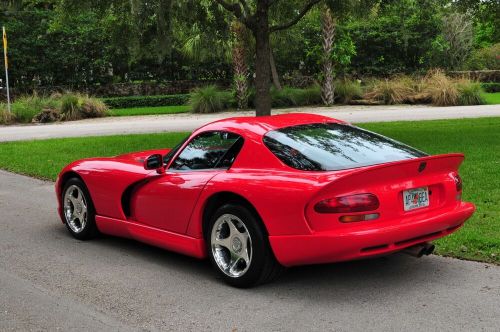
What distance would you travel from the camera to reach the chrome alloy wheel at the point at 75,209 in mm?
6684

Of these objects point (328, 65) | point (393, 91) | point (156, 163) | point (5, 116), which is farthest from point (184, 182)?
point (328, 65)

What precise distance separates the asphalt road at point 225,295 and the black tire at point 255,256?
0.31ft

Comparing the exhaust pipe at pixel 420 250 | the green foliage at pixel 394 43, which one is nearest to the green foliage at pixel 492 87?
the green foliage at pixel 394 43

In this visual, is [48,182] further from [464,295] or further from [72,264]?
[464,295]

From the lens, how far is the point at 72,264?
5844mm

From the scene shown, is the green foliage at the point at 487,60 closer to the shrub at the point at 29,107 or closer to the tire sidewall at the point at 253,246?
the shrub at the point at 29,107

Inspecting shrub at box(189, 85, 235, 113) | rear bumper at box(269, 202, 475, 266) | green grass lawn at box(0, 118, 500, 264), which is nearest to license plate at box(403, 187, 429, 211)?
rear bumper at box(269, 202, 475, 266)

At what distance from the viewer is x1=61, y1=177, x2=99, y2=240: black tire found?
21.5ft

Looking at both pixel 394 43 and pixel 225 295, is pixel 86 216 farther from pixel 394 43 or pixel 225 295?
pixel 394 43

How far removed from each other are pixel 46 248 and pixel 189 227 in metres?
1.92

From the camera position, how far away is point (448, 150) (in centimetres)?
1214

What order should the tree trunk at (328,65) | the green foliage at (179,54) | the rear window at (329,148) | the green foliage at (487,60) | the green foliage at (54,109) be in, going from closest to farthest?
the rear window at (329,148)
the green foliage at (54,109)
the tree trunk at (328,65)
the green foliage at (179,54)
the green foliage at (487,60)

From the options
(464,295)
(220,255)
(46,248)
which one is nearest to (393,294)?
(464,295)

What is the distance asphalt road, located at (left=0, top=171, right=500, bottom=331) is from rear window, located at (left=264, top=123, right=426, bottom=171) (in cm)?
93
